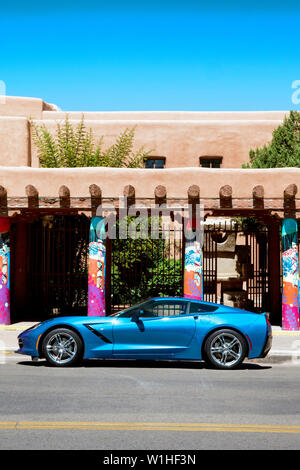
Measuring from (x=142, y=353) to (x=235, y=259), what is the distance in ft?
49.0

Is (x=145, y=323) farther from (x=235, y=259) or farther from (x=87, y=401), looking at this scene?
(x=235, y=259)

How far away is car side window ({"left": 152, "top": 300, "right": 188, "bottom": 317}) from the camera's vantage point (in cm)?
1062

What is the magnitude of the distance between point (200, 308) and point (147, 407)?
360 centimetres

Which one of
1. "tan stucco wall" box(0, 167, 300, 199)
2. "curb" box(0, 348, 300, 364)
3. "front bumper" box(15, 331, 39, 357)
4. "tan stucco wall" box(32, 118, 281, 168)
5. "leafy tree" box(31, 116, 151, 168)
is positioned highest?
"tan stucco wall" box(32, 118, 281, 168)

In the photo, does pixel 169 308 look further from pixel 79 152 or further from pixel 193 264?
pixel 79 152

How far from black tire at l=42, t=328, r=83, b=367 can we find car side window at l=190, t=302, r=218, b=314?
6.48 feet

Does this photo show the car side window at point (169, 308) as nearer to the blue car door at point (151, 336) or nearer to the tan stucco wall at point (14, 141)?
the blue car door at point (151, 336)

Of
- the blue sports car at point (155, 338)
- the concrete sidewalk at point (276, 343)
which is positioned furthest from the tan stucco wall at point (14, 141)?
the blue sports car at point (155, 338)

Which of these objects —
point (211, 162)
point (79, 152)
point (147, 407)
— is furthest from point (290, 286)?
point (211, 162)

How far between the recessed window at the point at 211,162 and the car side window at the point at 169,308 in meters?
20.2

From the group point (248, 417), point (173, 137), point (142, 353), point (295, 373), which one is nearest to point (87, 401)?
point (248, 417)

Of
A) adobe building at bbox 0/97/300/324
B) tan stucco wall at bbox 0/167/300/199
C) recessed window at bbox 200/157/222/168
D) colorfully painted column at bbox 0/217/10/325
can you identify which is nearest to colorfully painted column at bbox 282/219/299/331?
adobe building at bbox 0/97/300/324

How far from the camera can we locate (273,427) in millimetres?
6340

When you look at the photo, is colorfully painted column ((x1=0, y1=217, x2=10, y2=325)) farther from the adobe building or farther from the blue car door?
the blue car door
